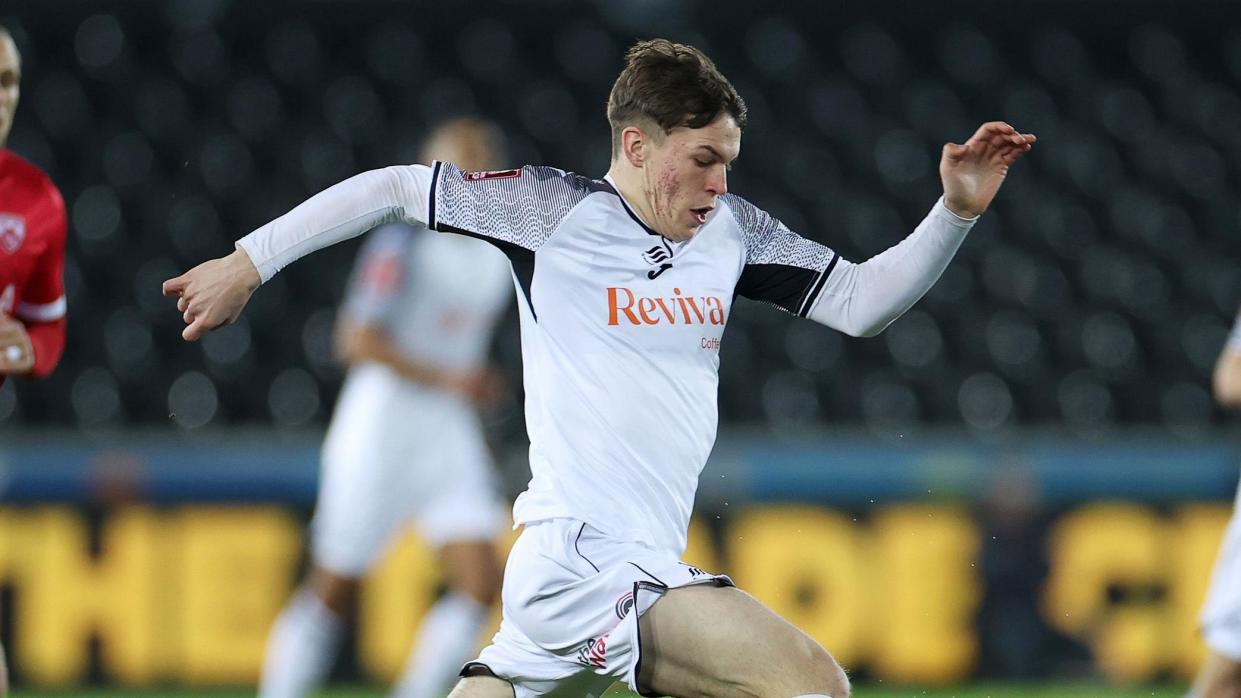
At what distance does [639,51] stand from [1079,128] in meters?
8.50

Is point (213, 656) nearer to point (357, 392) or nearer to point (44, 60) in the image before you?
point (357, 392)

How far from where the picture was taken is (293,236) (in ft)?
10.9

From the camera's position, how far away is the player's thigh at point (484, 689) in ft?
11.9

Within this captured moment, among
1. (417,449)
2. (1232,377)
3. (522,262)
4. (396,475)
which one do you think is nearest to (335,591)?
(396,475)

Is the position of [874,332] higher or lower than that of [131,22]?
lower

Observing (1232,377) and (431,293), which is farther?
(431,293)

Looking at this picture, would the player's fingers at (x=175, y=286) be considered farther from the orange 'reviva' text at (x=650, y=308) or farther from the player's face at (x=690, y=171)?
the player's face at (x=690, y=171)

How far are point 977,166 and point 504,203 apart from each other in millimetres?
→ 998

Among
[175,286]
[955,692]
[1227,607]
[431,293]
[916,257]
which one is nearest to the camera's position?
[175,286]

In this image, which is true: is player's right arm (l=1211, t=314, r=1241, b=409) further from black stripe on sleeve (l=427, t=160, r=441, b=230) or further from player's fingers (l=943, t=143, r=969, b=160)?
black stripe on sleeve (l=427, t=160, r=441, b=230)

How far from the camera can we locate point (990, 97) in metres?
11.5

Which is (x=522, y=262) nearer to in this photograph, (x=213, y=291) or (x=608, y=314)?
(x=608, y=314)

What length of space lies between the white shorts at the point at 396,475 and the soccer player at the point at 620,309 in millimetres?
2604

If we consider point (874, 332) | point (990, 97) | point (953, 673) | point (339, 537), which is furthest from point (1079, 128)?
point (874, 332)
